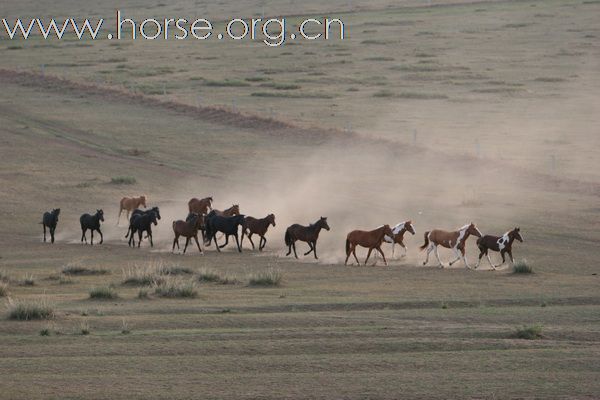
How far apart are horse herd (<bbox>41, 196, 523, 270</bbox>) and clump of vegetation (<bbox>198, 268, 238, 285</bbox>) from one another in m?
4.06

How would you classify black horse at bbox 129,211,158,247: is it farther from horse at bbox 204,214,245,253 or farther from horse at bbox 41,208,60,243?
horse at bbox 41,208,60,243

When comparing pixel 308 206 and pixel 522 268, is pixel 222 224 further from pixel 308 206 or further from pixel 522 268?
pixel 522 268

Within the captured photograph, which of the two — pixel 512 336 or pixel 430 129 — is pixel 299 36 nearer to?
pixel 430 129

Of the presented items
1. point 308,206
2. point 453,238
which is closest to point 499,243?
point 453,238

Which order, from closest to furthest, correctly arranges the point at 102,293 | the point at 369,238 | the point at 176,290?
the point at 102,293 → the point at 176,290 → the point at 369,238

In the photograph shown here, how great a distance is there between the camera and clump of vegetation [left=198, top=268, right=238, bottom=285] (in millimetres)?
24297

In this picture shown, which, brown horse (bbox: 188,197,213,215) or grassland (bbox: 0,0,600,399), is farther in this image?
brown horse (bbox: 188,197,213,215)

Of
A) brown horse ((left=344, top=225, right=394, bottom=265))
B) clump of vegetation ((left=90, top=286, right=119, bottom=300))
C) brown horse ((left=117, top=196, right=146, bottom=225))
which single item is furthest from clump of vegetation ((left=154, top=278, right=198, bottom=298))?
brown horse ((left=117, top=196, right=146, bottom=225))

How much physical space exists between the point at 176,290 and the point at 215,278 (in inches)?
102

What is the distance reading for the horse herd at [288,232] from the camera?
27.3 metres

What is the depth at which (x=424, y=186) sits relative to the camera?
140 ft

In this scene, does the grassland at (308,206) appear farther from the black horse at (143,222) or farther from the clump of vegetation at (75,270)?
the black horse at (143,222)

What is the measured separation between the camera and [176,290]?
72.1 feet

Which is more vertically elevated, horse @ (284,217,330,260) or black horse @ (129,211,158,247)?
black horse @ (129,211,158,247)
